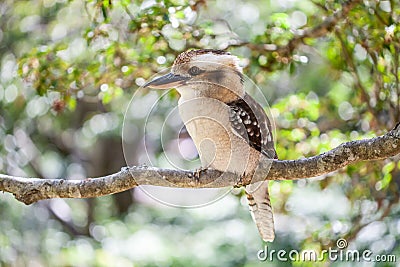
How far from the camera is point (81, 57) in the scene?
342 cm

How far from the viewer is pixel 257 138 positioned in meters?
2.20

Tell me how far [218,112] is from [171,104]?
1.11 metres

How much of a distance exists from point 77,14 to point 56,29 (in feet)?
0.80

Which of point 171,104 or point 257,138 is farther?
point 171,104

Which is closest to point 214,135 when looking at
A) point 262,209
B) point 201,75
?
point 201,75

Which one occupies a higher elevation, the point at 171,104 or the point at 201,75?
the point at 201,75

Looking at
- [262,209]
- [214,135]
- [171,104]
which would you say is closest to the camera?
[214,135]

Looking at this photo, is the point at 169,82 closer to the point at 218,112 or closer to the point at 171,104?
the point at 218,112

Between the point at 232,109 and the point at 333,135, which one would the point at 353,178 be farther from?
the point at 232,109

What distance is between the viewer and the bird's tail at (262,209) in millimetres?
2303

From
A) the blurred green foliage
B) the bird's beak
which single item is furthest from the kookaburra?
the blurred green foliage

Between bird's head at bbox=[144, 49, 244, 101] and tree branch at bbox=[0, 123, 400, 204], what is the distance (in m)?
0.25

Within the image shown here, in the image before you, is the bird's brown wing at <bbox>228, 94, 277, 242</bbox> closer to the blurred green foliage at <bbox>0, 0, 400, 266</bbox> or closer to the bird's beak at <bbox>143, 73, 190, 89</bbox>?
the bird's beak at <bbox>143, 73, 190, 89</bbox>

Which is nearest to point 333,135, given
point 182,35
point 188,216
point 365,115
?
point 365,115
